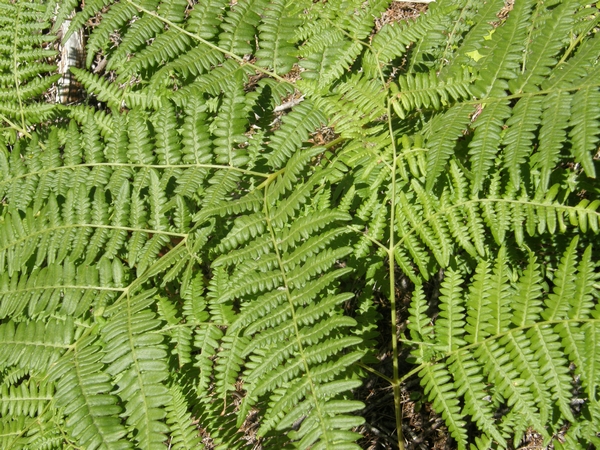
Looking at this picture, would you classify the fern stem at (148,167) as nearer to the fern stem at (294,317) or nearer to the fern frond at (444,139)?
the fern stem at (294,317)

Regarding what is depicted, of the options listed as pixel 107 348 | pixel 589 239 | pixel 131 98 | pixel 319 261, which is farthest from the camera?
pixel 131 98

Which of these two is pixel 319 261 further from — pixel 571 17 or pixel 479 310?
pixel 571 17

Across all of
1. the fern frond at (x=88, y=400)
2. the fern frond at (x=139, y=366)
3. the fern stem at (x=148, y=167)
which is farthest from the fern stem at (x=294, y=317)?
the fern frond at (x=88, y=400)

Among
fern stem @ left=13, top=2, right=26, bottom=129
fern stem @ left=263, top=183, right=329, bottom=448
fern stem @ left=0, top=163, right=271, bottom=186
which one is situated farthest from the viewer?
fern stem @ left=13, top=2, right=26, bottom=129

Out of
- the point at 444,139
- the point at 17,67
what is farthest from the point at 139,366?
the point at 17,67

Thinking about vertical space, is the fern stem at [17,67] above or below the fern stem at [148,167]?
above

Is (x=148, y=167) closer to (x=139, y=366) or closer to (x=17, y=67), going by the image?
(x=139, y=366)

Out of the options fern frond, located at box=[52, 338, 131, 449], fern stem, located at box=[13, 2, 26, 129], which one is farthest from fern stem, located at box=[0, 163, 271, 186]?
fern frond, located at box=[52, 338, 131, 449]

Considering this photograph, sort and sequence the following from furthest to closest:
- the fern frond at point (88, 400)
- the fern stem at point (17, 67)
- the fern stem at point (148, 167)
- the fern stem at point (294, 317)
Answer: the fern stem at point (17, 67), the fern stem at point (148, 167), the fern frond at point (88, 400), the fern stem at point (294, 317)

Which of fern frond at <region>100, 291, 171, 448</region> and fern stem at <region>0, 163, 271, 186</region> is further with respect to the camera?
fern stem at <region>0, 163, 271, 186</region>

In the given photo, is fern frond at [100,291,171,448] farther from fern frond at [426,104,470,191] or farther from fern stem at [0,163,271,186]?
fern frond at [426,104,470,191]

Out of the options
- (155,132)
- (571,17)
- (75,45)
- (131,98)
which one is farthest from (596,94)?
(75,45)
